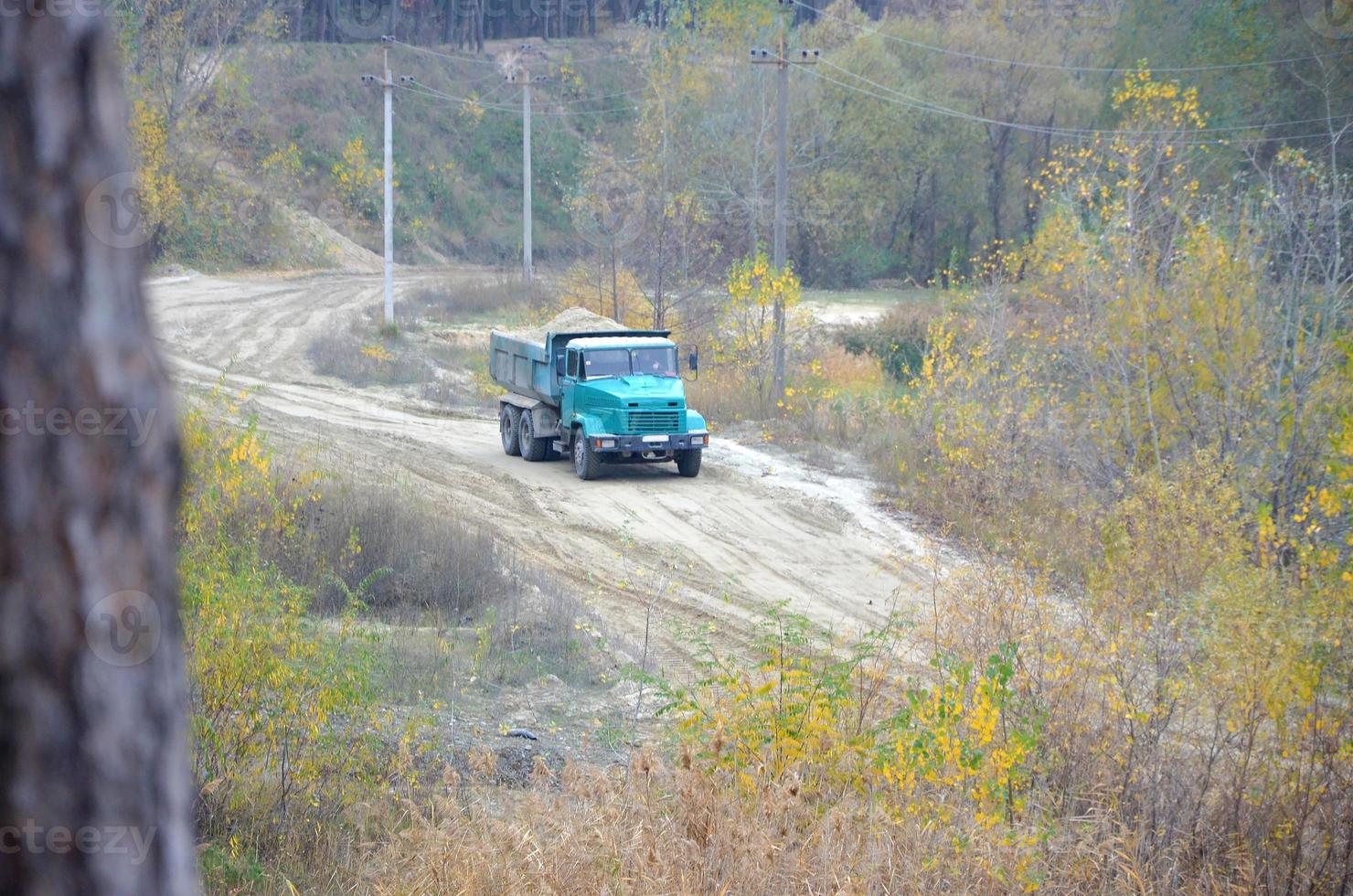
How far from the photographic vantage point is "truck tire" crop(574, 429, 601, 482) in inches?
719

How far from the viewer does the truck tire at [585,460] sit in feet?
59.9

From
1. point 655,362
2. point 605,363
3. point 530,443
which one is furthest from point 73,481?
point 530,443

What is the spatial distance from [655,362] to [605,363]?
823 millimetres

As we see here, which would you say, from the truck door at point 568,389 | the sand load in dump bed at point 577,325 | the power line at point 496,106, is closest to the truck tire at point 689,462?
the truck door at point 568,389

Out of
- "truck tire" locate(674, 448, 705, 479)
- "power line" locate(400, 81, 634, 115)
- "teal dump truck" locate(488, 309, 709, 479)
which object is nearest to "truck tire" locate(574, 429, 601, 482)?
"teal dump truck" locate(488, 309, 709, 479)

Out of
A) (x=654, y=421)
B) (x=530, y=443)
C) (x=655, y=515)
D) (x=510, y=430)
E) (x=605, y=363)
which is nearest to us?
(x=655, y=515)

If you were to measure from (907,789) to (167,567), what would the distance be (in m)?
5.27

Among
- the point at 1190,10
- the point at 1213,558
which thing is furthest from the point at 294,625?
the point at 1190,10

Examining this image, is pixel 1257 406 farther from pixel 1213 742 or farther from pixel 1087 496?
pixel 1213 742

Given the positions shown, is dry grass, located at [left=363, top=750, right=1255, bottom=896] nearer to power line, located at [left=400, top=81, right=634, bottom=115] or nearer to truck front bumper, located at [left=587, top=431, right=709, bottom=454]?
truck front bumper, located at [left=587, top=431, right=709, bottom=454]

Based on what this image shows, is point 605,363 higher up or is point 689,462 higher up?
point 605,363

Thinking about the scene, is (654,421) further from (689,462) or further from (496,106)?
(496,106)

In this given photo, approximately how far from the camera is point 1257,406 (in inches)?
568

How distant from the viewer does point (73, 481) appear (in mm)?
1450
